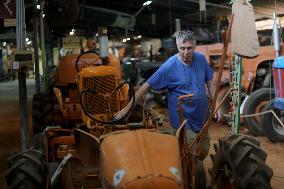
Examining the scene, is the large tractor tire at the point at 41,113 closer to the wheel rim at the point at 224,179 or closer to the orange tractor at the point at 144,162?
the orange tractor at the point at 144,162

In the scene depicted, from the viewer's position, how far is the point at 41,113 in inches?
313

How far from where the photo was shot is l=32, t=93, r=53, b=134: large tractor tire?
306 inches

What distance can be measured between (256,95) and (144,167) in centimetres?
607

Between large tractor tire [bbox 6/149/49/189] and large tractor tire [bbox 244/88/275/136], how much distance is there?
5547mm

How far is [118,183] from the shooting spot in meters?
2.96

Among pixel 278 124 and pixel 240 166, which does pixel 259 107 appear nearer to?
pixel 278 124

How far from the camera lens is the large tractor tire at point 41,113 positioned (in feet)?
25.5

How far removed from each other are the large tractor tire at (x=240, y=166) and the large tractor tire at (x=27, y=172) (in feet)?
4.71

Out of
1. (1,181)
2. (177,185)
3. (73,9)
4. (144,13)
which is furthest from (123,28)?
(177,185)

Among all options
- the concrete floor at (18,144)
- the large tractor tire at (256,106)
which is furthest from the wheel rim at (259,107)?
the concrete floor at (18,144)

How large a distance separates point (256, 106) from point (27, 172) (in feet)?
19.3

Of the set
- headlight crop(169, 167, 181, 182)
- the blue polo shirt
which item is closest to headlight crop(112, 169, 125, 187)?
headlight crop(169, 167, 181, 182)

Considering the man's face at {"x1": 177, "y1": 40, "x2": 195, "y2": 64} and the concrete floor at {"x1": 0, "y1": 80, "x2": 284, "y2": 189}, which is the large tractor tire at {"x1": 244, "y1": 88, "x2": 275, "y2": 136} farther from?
the man's face at {"x1": 177, "y1": 40, "x2": 195, "y2": 64}

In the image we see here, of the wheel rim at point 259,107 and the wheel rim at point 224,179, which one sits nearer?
the wheel rim at point 224,179
